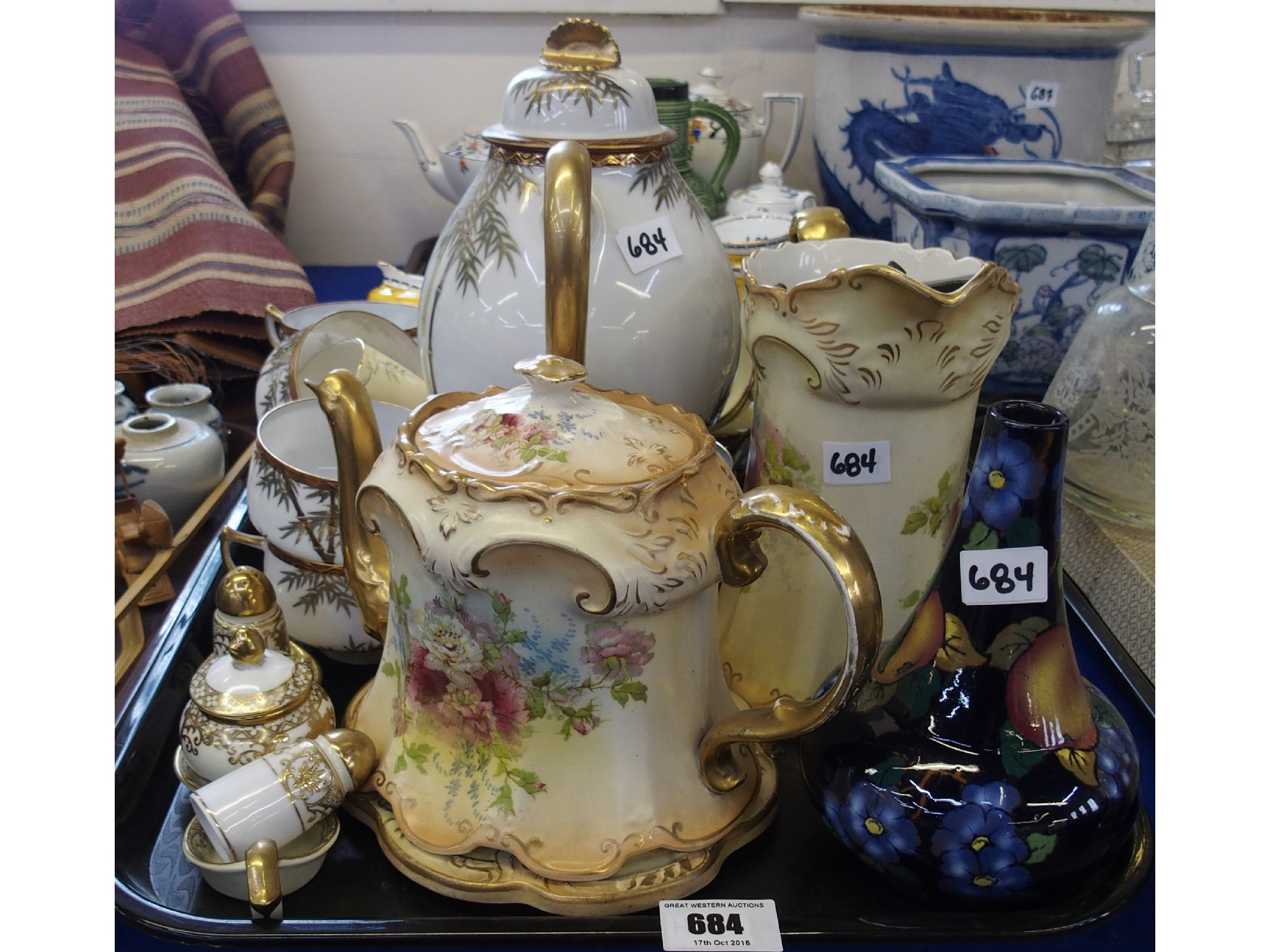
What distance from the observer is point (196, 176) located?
4.53 ft

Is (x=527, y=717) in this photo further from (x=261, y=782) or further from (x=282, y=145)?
(x=282, y=145)

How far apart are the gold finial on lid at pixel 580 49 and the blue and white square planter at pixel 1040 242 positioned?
433 millimetres

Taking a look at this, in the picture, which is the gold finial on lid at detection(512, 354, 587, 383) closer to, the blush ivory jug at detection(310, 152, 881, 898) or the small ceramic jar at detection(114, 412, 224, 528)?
the blush ivory jug at detection(310, 152, 881, 898)

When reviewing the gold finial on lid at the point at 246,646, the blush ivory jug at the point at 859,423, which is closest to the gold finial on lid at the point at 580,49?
the blush ivory jug at the point at 859,423

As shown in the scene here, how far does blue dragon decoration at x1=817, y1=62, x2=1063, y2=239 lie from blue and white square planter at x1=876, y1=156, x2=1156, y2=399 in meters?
0.25

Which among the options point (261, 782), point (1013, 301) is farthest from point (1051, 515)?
point (261, 782)

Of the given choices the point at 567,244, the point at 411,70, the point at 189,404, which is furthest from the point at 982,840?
the point at 411,70

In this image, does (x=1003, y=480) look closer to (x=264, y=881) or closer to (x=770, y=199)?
(x=264, y=881)

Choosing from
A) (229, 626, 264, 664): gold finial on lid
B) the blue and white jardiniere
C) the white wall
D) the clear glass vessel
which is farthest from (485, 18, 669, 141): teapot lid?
the white wall

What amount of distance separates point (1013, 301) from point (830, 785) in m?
0.26

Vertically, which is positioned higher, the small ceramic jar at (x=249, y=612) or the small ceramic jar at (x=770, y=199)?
the small ceramic jar at (x=770, y=199)

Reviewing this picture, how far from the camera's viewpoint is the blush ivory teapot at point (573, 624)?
0.45m

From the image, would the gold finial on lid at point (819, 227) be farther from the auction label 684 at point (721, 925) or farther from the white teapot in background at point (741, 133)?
the white teapot in background at point (741, 133)

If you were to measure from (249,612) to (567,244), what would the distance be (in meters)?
0.26
